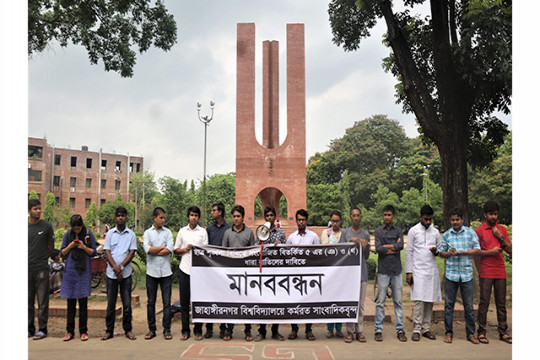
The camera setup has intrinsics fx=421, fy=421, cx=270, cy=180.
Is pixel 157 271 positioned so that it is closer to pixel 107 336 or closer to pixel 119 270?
pixel 119 270

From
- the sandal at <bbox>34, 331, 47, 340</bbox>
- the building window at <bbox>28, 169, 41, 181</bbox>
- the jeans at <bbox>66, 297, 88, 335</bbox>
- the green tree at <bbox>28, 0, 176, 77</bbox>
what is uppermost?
the green tree at <bbox>28, 0, 176, 77</bbox>

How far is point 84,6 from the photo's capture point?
9531 mm

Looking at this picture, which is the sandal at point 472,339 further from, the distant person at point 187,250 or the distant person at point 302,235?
the distant person at point 187,250

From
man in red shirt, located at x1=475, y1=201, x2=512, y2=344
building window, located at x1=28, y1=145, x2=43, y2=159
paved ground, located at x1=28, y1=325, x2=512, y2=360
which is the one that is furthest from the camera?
building window, located at x1=28, y1=145, x2=43, y2=159

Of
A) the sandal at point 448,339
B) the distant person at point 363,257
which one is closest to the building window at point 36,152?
the distant person at point 363,257

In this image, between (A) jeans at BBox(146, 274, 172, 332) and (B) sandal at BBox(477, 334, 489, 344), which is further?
(A) jeans at BBox(146, 274, 172, 332)

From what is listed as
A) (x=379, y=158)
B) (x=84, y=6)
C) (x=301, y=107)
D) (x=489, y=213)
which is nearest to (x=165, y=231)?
(x=489, y=213)

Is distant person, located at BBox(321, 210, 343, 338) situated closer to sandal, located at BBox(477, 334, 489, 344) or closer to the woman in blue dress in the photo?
sandal, located at BBox(477, 334, 489, 344)

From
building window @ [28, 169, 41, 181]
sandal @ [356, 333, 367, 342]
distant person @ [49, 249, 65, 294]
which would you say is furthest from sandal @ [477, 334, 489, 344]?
building window @ [28, 169, 41, 181]

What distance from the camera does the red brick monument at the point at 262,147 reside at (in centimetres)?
2500

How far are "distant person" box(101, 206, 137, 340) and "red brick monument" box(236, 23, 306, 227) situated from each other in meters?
19.4

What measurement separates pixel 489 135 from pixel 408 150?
37.8 meters

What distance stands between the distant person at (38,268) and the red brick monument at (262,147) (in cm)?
1945

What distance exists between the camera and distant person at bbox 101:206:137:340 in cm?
532
